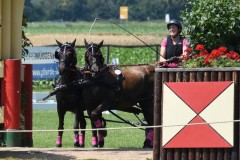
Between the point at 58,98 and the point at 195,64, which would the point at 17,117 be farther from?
the point at 195,64

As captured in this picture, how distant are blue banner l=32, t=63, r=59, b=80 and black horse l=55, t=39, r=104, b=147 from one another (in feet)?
50.6

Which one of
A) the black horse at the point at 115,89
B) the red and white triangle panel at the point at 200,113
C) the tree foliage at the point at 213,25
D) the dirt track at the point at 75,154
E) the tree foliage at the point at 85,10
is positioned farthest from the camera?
the tree foliage at the point at 85,10

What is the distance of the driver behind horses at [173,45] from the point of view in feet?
49.6

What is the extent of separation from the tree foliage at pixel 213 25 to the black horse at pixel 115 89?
49.2 inches

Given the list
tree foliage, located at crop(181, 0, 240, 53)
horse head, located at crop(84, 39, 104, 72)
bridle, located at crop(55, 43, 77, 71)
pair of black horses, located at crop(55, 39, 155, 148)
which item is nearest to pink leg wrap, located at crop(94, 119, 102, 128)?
pair of black horses, located at crop(55, 39, 155, 148)

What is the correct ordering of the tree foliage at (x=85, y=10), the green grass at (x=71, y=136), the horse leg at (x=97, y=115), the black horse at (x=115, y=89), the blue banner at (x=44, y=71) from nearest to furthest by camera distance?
the horse leg at (x=97, y=115) < the black horse at (x=115, y=89) < the green grass at (x=71, y=136) < the blue banner at (x=44, y=71) < the tree foliage at (x=85, y=10)

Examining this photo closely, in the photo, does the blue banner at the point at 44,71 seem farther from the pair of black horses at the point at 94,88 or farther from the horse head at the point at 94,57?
the horse head at the point at 94,57

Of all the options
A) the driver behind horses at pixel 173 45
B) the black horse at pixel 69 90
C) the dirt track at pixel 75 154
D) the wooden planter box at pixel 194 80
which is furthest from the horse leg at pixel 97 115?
the wooden planter box at pixel 194 80

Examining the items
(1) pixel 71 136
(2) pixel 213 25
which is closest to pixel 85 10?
(1) pixel 71 136

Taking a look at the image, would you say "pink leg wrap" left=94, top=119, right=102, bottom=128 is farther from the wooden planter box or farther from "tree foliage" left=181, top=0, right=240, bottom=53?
the wooden planter box

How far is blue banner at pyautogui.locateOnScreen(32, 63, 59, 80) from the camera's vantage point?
31116 mm

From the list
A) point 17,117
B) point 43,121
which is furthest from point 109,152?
point 43,121

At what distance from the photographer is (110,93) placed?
15.4m

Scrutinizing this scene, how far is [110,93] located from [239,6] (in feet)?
7.88
